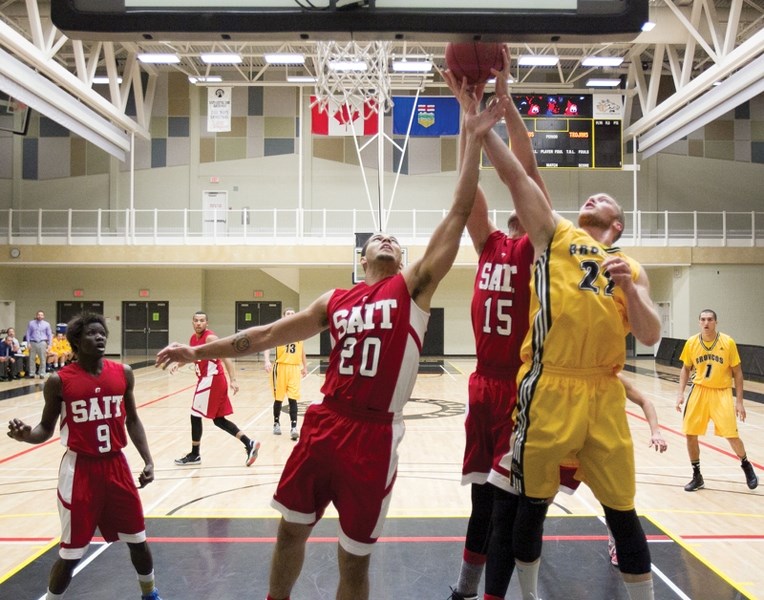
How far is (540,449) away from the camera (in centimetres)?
256

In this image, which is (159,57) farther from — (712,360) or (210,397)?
(712,360)

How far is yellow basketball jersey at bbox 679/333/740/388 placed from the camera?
641 centimetres

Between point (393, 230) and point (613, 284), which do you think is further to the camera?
point (393, 230)

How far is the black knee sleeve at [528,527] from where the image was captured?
2.66 metres

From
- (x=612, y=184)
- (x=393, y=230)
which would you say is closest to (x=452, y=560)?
(x=393, y=230)

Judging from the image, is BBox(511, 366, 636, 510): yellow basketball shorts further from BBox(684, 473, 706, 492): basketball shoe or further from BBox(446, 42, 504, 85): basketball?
BBox(684, 473, 706, 492): basketball shoe

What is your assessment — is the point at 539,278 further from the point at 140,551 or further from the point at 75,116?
the point at 75,116

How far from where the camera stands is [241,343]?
117 inches

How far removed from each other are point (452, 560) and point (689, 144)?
82.4 ft

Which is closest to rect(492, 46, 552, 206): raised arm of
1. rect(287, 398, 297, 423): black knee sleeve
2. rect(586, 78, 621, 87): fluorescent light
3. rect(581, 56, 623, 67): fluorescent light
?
rect(287, 398, 297, 423): black knee sleeve

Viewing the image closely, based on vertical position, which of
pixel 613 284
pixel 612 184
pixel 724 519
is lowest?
pixel 724 519

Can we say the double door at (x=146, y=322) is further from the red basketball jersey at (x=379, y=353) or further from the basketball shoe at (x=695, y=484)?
the red basketball jersey at (x=379, y=353)

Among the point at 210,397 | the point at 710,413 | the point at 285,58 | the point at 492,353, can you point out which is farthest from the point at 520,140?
the point at 285,58

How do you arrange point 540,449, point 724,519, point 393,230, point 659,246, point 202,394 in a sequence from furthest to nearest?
point 393,230 → point 659,246 → point 202,394 → point 724,519 → point 540,449
